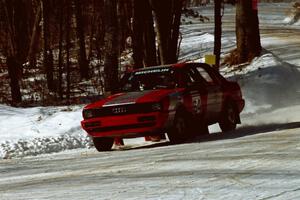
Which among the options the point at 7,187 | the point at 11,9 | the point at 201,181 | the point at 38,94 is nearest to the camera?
the point at 201,181

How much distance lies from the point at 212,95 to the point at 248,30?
1189cm

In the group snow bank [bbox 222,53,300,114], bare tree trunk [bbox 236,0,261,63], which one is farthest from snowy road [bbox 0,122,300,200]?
bare tree trunk [bbox 236,0,261,63]

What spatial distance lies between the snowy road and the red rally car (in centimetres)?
44

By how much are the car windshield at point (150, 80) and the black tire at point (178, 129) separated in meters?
0.69

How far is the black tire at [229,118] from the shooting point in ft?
49.9

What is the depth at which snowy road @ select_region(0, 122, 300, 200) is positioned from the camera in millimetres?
7750

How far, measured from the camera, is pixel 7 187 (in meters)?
9.21

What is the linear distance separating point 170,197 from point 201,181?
0.95m

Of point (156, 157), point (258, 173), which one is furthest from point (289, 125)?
point (258, 173)

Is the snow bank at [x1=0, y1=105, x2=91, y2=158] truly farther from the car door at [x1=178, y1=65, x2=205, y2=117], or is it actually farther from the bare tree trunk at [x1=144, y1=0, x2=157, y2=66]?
the bare tree trunk at [x1=144, y1=0, x2=157, y2=66]

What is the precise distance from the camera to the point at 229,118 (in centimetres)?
1533

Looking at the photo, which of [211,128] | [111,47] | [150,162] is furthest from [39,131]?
[150,162]

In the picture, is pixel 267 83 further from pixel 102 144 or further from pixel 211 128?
pixel 102 144

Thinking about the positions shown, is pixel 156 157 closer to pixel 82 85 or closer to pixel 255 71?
pixel 255 71
